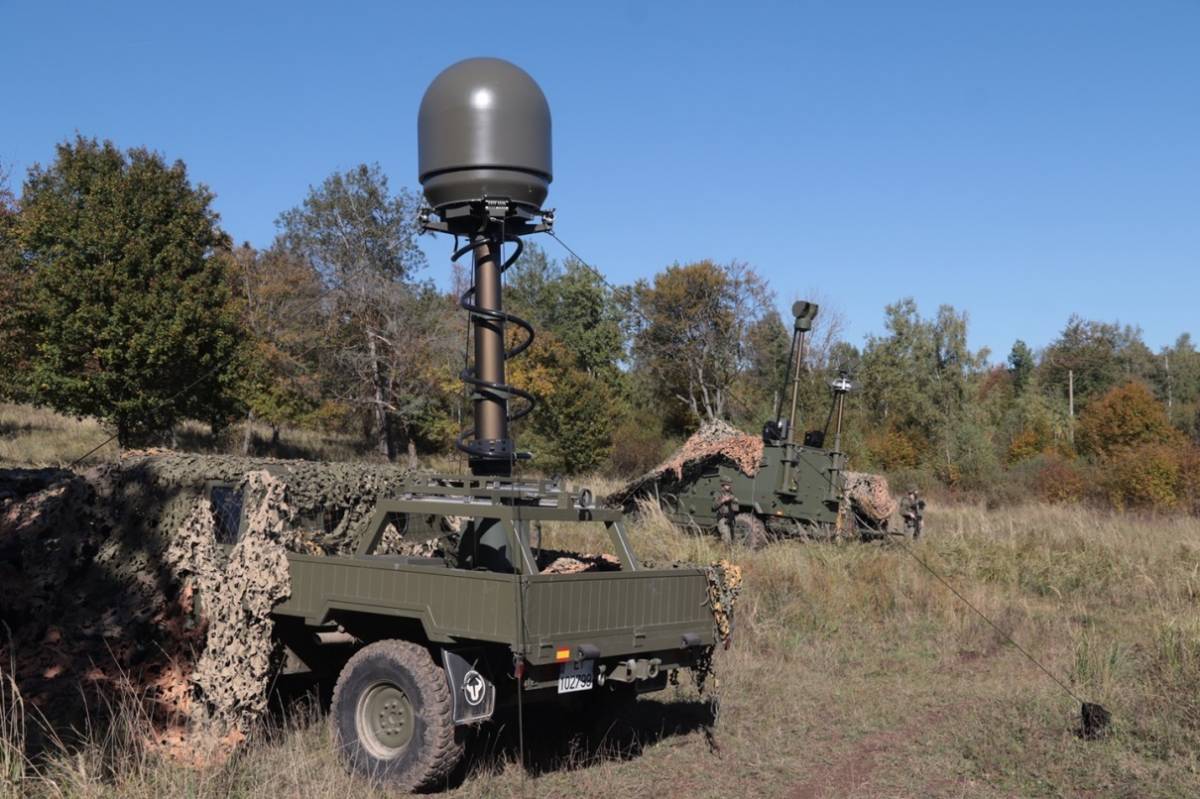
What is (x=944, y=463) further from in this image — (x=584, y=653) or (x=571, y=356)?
(x=584, y=653)

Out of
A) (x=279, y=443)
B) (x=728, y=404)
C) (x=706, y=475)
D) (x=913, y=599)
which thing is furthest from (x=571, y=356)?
(x=913, y=599)

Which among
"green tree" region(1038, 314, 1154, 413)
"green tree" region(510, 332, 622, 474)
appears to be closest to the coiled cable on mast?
"green tree" region(510, 332, 622, 474)

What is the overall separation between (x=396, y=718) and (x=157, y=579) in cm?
216

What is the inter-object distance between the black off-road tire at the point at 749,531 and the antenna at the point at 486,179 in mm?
10884

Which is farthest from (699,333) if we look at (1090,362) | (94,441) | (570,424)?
(1090,362)

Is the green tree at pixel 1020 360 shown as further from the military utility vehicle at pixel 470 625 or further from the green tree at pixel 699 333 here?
the military utility vehicle at pixel 470 625

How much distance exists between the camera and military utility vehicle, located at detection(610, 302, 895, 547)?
62.8 feet

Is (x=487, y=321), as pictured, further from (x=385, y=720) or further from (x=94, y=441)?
(x=94, y=441)

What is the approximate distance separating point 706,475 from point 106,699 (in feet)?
48.5

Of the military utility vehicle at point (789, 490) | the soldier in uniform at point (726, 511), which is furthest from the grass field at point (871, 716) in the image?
the military utility vehicle at point (789, 490)

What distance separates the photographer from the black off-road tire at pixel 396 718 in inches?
248

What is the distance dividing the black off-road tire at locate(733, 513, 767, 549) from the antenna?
1088cm

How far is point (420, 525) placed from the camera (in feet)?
30.2

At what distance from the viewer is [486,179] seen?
8914 mm
